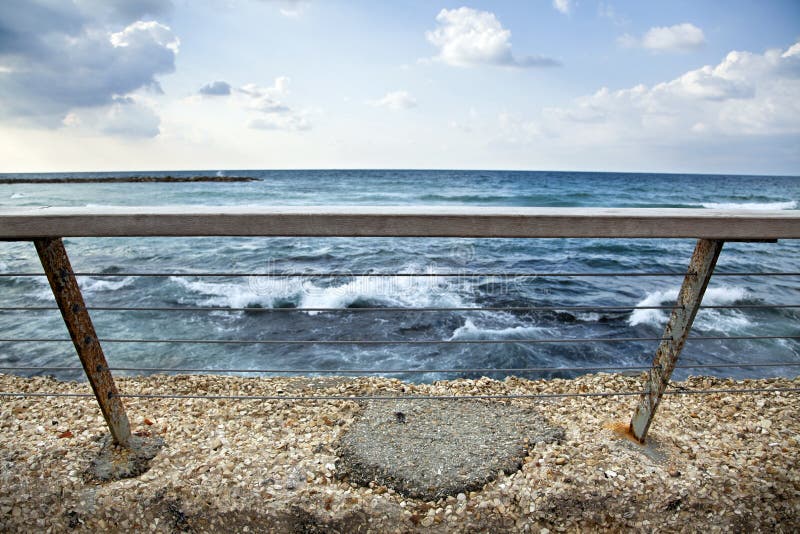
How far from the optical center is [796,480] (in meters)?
2.00

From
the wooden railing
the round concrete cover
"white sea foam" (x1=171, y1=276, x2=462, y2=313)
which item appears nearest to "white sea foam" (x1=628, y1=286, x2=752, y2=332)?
"white sea foam" (x1=171, y1=276, x2=462, y2=313)

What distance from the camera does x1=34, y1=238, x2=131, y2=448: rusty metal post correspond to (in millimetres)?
1688

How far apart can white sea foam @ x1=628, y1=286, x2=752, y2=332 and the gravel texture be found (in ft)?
16.5

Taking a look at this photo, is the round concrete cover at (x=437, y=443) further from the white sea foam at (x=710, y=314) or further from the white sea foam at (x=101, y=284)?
the white sea foam at (x=101, y=284)

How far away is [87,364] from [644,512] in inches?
92.9

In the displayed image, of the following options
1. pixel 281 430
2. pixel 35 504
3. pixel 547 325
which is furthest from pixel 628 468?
pixel 547 325

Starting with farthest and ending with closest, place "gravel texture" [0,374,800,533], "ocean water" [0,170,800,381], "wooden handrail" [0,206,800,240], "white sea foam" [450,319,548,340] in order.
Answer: "white sea foam" [450,319,548,340]
"ocean water" [0,170,800,381]
"gravel texture" [0,374,800,533]
"wooden handrail" [0,206,800,240]

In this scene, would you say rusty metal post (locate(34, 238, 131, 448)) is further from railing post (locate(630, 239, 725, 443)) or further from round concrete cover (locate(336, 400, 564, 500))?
railing post (locate(630, 239, 725, 443))

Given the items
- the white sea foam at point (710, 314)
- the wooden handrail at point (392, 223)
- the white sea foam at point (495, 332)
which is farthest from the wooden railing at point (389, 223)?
the white sea foam at point (710, 314)

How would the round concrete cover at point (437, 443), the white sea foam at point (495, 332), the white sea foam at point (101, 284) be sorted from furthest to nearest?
the white sea foam at point (101, 284) → the white sea foam at point (495, 332) → the round concrete cover at point (437, 443)

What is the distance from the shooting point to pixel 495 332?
6.92 m

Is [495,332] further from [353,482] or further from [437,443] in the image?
[353,482]

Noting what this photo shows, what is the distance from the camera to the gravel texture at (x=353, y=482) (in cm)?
181

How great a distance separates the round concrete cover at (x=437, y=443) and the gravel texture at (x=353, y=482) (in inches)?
1.9
